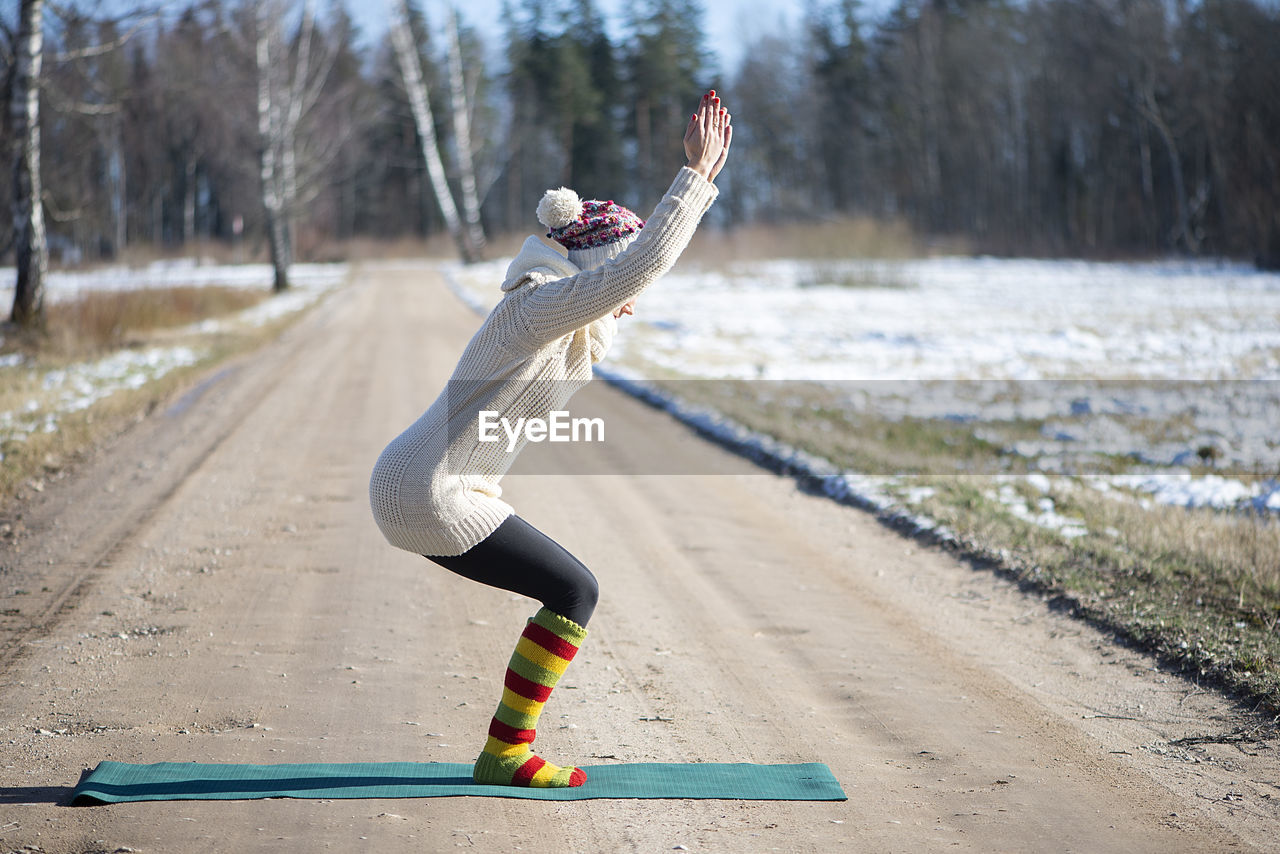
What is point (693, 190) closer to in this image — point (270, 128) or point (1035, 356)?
point (1035, 356)

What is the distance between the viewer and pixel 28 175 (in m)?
14.7

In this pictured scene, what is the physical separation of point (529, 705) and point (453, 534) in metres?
0.65

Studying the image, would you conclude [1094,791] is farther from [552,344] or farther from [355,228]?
[355,228]

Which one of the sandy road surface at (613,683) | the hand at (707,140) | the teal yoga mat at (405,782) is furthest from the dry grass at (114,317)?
the hand at (707,140)

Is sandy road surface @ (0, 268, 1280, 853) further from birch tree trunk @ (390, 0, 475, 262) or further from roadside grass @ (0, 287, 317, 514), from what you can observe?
birch tree trunk @ (390, 0, 475, 262)

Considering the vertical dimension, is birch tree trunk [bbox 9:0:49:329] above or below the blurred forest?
below

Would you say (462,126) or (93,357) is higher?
(462,126)

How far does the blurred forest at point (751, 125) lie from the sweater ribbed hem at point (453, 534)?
24.1 meters

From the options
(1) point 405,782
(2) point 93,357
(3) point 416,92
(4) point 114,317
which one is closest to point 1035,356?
(2) point 93,357

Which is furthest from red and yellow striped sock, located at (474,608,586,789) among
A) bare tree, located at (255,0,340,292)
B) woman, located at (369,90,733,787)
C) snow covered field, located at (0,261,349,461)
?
bare tree, located at (255,0,340,292)

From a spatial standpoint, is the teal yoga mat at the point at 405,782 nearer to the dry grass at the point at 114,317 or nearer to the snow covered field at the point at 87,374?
the snow covered field at the point at 87,374

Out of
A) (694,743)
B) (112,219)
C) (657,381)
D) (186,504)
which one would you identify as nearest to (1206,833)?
(694,743)

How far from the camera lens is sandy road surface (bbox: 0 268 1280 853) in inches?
127

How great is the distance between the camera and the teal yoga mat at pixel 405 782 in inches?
130
